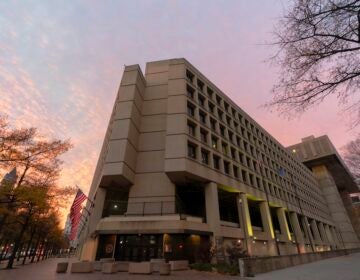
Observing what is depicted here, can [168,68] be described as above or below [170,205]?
above

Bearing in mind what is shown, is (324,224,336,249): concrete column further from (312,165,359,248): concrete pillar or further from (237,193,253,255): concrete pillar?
(237,193,253,255): concrete pillar

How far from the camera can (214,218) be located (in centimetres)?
2478

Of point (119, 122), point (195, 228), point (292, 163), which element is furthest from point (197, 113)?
point (292, 163)

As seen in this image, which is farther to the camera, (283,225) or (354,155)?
(283,225)

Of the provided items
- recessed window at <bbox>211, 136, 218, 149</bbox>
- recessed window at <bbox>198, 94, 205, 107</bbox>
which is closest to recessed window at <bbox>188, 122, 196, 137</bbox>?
recessed window at <bbox>211, 136, 218, 149</bbox>

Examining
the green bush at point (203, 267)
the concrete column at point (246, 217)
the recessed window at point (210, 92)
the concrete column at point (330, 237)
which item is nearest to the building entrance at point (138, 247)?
the green bush at point (203, 267)

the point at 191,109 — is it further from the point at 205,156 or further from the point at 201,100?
the point at 205,156

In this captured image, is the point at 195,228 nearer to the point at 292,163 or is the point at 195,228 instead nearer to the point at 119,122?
the point at 119,122

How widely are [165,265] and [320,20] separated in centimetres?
1631

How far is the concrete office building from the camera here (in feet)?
71.9

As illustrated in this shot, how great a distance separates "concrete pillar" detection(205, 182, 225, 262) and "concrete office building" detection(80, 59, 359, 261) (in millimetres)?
108

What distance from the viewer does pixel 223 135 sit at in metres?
36.1

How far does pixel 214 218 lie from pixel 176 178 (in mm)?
6392

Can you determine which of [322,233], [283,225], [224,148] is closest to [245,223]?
[224,148]
